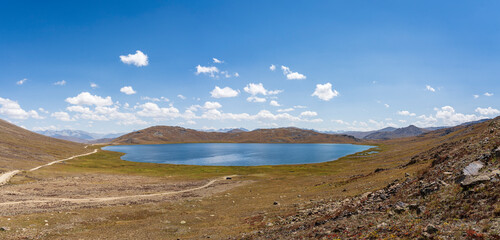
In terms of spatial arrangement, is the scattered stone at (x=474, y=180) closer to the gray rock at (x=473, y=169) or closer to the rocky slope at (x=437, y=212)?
the rocky slope at (x=437, y=212)

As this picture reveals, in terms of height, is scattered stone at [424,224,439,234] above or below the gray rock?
below

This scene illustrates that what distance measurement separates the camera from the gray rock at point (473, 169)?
64.0 ft

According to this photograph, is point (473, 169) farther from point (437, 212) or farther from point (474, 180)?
point (437, 212)

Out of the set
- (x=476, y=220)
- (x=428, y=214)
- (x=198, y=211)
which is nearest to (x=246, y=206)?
(x=198, y=211)

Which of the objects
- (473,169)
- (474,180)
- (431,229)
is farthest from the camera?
(473,169)

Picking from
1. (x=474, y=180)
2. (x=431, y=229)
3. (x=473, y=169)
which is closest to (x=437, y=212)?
(x=474, y=180)

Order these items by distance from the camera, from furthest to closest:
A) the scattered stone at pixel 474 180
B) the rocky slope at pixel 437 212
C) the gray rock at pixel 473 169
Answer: the gray rock at pixel 473 169 < the scattered stone at pixel 474 180 < the rocky slope at pixel 437 212

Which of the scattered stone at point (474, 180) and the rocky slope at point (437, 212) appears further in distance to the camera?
the scattered stone at point (474, 180)

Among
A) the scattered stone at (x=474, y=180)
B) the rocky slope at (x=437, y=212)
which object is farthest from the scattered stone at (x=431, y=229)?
the scattered stone at (x=474, y=180)

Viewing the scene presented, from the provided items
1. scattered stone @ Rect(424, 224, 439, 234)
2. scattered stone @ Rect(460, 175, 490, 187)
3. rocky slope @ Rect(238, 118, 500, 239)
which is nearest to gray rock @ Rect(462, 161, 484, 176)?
rocky slope @ Rect(238, 118, 500, 239)

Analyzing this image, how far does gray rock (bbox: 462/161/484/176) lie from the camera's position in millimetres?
19511

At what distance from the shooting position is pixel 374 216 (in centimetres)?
2034

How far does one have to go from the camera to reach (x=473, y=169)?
20016 mm

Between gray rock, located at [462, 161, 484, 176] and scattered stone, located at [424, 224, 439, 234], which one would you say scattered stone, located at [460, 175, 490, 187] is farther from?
scattered stone, located at [424, 224, 439, 234]
